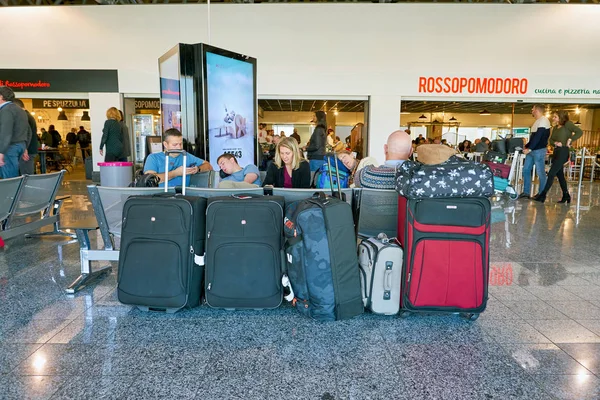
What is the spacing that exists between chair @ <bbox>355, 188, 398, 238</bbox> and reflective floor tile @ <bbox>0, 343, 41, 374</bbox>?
6.69ft

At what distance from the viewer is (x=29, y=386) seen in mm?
1658

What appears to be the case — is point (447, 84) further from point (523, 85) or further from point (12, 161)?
point (12, 161)

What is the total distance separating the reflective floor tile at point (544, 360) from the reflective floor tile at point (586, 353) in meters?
0.03

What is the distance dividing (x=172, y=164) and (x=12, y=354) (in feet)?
6.21

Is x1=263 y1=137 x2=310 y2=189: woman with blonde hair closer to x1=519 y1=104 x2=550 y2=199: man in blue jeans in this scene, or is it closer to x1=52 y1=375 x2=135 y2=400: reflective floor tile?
x1=52 y1=375 x2=135 y2=400: reflective floor tile

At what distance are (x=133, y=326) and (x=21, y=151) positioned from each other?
3261 millimetres

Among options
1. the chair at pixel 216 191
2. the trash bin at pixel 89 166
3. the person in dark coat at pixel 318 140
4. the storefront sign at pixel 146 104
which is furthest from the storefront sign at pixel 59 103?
the chair at pixel 216 191

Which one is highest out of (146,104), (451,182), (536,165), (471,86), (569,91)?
(471,86)

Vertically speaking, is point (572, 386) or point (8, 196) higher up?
point (8, 196)

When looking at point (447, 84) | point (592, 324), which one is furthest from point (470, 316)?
point (447, 84)

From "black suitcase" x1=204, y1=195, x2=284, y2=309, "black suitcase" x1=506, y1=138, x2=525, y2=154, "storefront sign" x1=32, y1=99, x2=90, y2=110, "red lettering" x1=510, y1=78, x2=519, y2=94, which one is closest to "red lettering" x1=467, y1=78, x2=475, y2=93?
"red lettering" x1=510, y1=78, x2=519, y2=94

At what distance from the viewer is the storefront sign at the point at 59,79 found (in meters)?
10.2

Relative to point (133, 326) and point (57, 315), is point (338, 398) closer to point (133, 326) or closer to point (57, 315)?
point (133, 326)

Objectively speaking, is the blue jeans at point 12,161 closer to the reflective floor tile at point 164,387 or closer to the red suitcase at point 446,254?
the reflective floor tile at point 164,387
